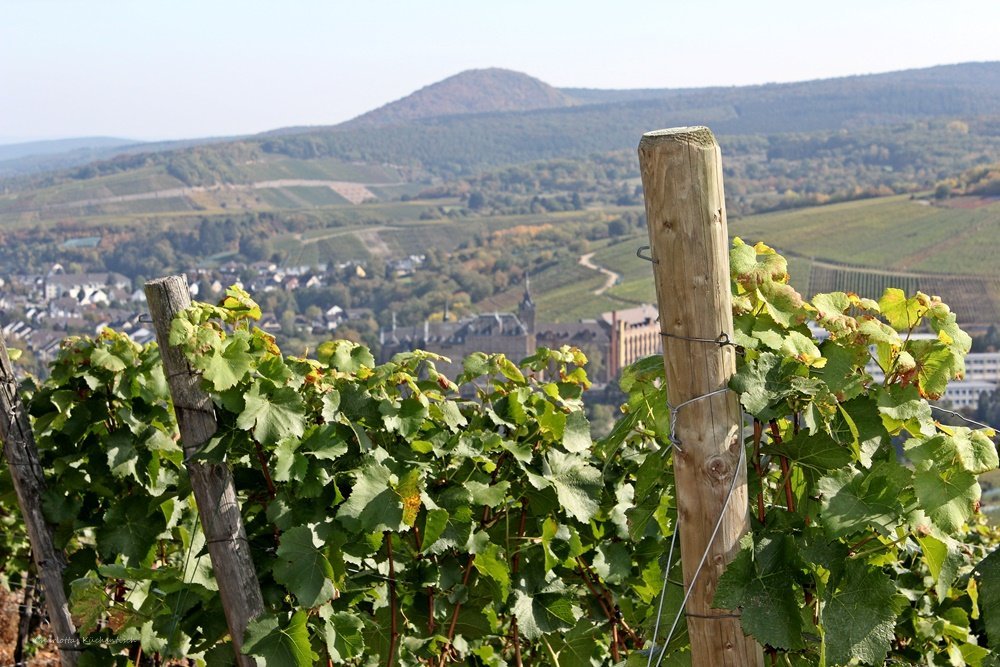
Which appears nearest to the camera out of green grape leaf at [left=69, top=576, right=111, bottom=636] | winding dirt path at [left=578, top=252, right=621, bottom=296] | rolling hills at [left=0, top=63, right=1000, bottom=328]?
green grape leaf at [left=69, top=576, right=111, bottom=636]

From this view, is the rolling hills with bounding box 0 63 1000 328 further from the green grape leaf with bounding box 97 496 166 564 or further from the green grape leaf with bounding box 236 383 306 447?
the green grape leaf with bounding box 236 383 306 447

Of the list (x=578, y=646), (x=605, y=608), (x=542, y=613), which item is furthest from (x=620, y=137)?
(x=542, y=613)

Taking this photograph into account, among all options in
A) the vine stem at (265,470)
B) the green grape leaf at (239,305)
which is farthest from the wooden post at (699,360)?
the green grape leaf at (239,305)

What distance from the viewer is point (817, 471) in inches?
79.7

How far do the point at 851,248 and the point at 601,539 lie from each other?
6338 centimetres

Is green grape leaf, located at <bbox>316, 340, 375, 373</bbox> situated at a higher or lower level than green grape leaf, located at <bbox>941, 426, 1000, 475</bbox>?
higher

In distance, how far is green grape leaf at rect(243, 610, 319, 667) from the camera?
238 centimetres

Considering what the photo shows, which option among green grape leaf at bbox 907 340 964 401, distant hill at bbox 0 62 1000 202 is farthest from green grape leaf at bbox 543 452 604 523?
distant hill at bbox 0 62 1000 202

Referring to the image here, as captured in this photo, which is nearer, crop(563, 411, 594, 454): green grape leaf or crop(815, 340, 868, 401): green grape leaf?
crop(815, 340, 868, 401): green grape leaf

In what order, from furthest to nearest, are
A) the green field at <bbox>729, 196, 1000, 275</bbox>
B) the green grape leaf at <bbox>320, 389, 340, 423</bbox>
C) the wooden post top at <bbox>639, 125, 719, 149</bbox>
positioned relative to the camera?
the green field at <bbox>729, 196, 1000, 275</bbox> < the green grape leaf at <bbox>320, 389, 340, 423</bbox> < the wooden post top at <bbox>639, 125, 719, 149</bbox>

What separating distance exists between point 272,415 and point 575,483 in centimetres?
77

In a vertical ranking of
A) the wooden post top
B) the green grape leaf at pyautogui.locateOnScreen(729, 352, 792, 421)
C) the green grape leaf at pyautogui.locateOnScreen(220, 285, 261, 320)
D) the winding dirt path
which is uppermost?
the wooden post top

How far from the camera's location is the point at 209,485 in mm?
2447

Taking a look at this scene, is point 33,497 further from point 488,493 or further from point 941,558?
point 941,558
